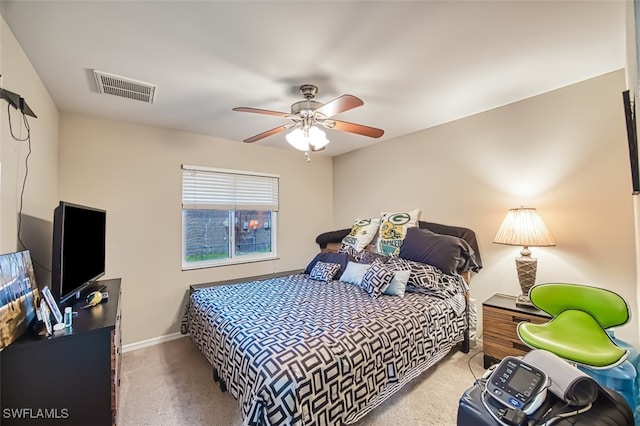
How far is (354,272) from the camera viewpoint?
3025 mm

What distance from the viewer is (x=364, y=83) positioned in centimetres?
217

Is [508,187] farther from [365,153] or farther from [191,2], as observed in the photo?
[191,2]

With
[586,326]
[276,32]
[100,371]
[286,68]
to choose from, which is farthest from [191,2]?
[586,326]

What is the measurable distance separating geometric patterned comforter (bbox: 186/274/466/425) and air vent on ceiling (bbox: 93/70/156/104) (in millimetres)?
1845

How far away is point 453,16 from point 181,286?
3.54 m

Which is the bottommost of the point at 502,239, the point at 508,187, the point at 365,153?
the point at 502,239

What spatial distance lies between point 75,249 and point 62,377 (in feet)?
2.75

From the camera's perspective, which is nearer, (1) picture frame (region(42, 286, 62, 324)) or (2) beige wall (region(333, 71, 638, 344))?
(1) picture frame (region(42, 286, 62, 324))

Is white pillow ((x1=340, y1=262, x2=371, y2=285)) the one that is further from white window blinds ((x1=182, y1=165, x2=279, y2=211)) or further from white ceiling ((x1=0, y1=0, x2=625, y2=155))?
white ceiling ((x1=0, y1=0, x2=625, y2=155))

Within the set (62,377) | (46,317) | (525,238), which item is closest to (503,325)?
(525,238)

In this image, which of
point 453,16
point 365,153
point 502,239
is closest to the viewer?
point 453,16

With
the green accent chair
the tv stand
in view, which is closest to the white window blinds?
the tv stand

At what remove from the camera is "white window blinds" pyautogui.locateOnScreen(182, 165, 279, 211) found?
11.0 feet

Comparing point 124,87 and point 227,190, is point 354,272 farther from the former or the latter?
point 124,87
